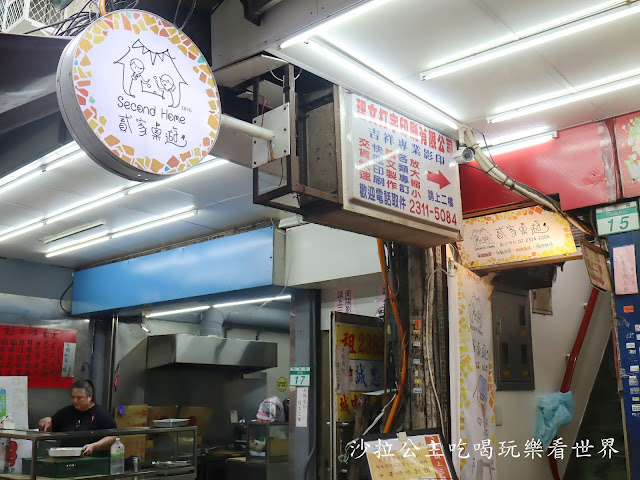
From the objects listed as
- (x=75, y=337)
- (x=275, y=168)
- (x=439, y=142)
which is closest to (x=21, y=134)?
(x=275, y=168)

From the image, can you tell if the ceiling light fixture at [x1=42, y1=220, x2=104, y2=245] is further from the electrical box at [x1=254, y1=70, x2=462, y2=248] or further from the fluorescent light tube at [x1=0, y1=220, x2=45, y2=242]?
the electrical box at [x1=254, y1=70, x2=462, y2=248]

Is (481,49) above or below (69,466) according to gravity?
above

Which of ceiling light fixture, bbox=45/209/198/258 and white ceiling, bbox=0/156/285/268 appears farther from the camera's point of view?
ceiling light fixture, bbox=45/209/198/258

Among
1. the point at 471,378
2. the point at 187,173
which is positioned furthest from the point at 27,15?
the point at 471,378

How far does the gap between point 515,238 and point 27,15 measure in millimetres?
4964

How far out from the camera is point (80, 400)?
285 inches

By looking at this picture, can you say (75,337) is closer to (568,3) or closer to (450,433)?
(450,433)

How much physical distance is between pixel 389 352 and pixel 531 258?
1.58m

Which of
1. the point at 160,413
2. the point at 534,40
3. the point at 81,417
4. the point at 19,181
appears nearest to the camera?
the point at 534,40

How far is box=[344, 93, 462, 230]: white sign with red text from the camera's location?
175 inches

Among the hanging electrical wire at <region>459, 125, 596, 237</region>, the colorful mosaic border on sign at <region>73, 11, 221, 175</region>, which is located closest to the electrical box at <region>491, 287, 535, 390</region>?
the hanging electrical wire at <region>459, 125, 596, 237</region>

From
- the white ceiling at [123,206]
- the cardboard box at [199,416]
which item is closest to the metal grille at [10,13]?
the white ceiling at [123,206]

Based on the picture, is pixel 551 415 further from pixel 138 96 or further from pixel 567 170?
pixel 138 96

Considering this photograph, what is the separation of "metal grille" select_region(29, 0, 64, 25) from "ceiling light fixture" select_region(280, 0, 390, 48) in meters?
3.13
